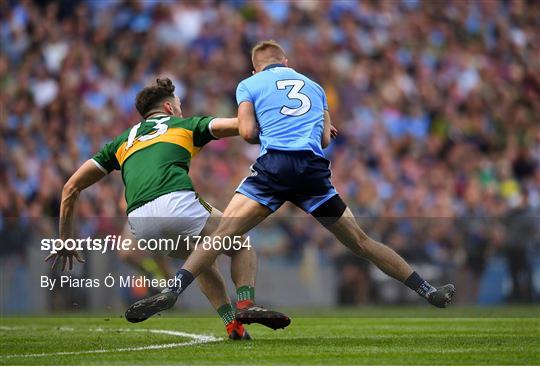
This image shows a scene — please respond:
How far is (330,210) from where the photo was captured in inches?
316

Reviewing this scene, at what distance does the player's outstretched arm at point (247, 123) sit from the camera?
7.84 meters

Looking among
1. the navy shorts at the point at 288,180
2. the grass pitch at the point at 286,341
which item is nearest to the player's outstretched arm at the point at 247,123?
the navy shorts at the point at 288,180

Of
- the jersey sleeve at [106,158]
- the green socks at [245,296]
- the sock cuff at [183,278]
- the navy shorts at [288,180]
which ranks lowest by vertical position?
the green socks at [245,296]

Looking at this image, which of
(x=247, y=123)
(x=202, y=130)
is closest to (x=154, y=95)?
(x=202, y=130)

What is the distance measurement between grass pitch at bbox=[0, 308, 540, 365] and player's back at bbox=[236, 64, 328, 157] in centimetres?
141

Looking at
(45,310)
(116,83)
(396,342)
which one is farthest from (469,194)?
(396,342)

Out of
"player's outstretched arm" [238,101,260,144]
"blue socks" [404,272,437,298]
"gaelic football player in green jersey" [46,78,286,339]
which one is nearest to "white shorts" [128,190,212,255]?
"gaelic football player in green jersey" [46,78,286,339]

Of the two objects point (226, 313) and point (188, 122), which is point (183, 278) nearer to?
point (226, 313)

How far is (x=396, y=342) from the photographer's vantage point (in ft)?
26.1

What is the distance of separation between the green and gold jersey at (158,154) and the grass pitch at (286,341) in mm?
1089

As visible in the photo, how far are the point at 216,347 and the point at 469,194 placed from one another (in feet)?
35.2

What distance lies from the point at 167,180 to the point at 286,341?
4.71 ft

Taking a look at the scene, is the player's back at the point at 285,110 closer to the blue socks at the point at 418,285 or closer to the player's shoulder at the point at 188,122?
the player's shoulder at the point at 188,122

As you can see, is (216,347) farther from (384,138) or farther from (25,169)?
(384,138)
